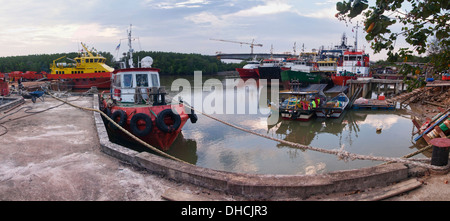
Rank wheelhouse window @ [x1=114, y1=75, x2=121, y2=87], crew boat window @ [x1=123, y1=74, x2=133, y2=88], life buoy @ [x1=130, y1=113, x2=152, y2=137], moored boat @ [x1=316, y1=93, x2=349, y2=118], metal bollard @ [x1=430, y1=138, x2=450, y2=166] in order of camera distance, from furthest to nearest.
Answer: moored boat @ [x1=316, y1=93, x2=349, y2=118] < wheelhouse window @ [x1=114, y1=75, x2=121, y2=87] < crew boat window @ [x1=123, y1=74, x2=133, y2=88] < life buoy @ [x1=130, y1=113, x2=152, y2=137] < metal bollard @ [x1=430, y1=138, x2=450, y2=166]

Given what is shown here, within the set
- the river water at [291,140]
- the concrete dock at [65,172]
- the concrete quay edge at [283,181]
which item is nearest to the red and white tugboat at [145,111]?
the river water at [291,140]

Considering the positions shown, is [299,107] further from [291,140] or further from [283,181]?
[283,181]

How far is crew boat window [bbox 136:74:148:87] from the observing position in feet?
36.7

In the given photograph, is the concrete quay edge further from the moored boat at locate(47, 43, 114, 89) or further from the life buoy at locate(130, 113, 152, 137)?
the moored boat at locate(47, 43, 114, 89)

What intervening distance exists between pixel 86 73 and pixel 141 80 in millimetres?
19546

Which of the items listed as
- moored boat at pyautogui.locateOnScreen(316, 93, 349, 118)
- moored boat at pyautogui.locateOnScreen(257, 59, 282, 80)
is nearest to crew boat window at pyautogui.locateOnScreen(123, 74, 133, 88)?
moored boat at pyautogui.locateOnScreen(316, 93, 349, 118)

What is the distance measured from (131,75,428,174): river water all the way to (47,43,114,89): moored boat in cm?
1569

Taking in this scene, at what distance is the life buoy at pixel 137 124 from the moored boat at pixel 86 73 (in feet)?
63.9

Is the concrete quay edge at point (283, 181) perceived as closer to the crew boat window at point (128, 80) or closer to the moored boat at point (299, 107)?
the crew boat window at point (128, 80)

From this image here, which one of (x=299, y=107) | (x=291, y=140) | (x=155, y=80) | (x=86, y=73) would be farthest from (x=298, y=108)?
(x=86, y=73)

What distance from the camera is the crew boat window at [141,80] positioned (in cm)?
1118

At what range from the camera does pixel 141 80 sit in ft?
36.8
